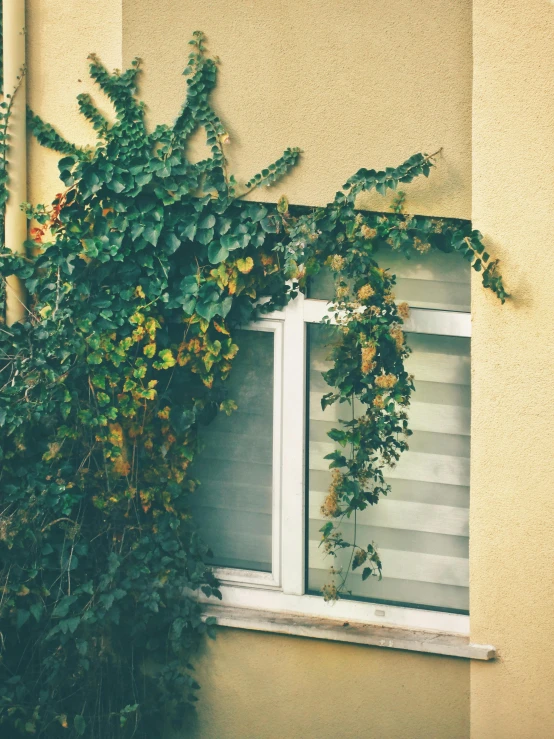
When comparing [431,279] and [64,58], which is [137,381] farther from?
[64,58]

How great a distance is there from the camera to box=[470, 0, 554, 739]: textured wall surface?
3789 millimetres

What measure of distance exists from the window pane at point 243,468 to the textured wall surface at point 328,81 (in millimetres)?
925

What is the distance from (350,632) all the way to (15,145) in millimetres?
3034

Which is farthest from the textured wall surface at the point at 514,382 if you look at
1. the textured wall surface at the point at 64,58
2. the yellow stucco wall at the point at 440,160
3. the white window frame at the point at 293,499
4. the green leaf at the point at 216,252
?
the textured wall surface at the point at 64,58

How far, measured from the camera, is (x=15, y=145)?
4402 mm

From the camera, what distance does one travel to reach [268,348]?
4496mm

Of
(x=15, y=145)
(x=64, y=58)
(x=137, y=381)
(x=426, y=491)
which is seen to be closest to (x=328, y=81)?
(x=64, y=58)

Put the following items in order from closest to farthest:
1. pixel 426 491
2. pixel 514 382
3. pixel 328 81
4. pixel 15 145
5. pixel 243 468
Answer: pixel 514 382 → pixel 328 81 → pixel 426 491 → pixel 15 145 → pixel 243 468

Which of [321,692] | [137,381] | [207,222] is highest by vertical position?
[207,222]

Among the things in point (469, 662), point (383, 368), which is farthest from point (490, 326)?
point (469, 662)

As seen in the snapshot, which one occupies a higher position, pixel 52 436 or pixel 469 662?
pixel 52 436

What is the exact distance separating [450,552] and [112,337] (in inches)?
80.0

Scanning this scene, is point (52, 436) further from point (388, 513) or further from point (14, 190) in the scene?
point (388, 513)

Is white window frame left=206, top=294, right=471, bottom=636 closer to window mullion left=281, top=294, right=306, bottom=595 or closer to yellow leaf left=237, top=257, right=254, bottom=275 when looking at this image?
window mullion left=281, top=294, right=306, bottom=595
